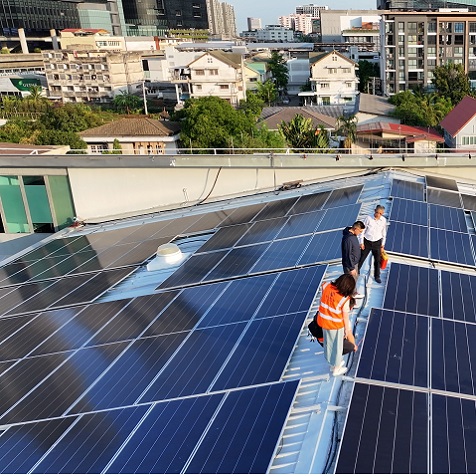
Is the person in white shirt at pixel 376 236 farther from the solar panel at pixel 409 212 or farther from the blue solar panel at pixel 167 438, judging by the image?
the blue solar panel at pixel 167 438

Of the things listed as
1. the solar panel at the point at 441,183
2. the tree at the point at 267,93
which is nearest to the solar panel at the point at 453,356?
the solar panel at the point at 441,183

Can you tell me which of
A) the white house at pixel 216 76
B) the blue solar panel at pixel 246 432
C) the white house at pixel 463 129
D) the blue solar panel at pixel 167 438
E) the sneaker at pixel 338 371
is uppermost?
the white house at pixel 216 76

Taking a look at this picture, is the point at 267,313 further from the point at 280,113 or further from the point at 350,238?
the point at 280,113

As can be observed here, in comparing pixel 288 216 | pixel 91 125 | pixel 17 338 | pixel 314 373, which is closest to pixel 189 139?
pixel 91 125

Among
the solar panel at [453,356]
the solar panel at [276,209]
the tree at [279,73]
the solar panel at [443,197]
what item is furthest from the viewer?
the tree at [279,73]

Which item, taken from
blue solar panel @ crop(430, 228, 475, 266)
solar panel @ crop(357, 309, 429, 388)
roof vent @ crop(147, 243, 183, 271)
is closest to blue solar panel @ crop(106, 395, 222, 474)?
solar panel @ crop(357, 309, 429, 388)

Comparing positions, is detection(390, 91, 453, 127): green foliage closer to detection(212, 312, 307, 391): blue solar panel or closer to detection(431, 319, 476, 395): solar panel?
detection(431, 319, 476, 395): solar panel

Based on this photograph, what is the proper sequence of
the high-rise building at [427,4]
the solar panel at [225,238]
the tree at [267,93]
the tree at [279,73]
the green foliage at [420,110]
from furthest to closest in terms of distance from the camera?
the high-rise building at [427,4], the tree at [279,73], the tree at [267,93], the green foliage at [420,110], the solar panel at [225,238]
